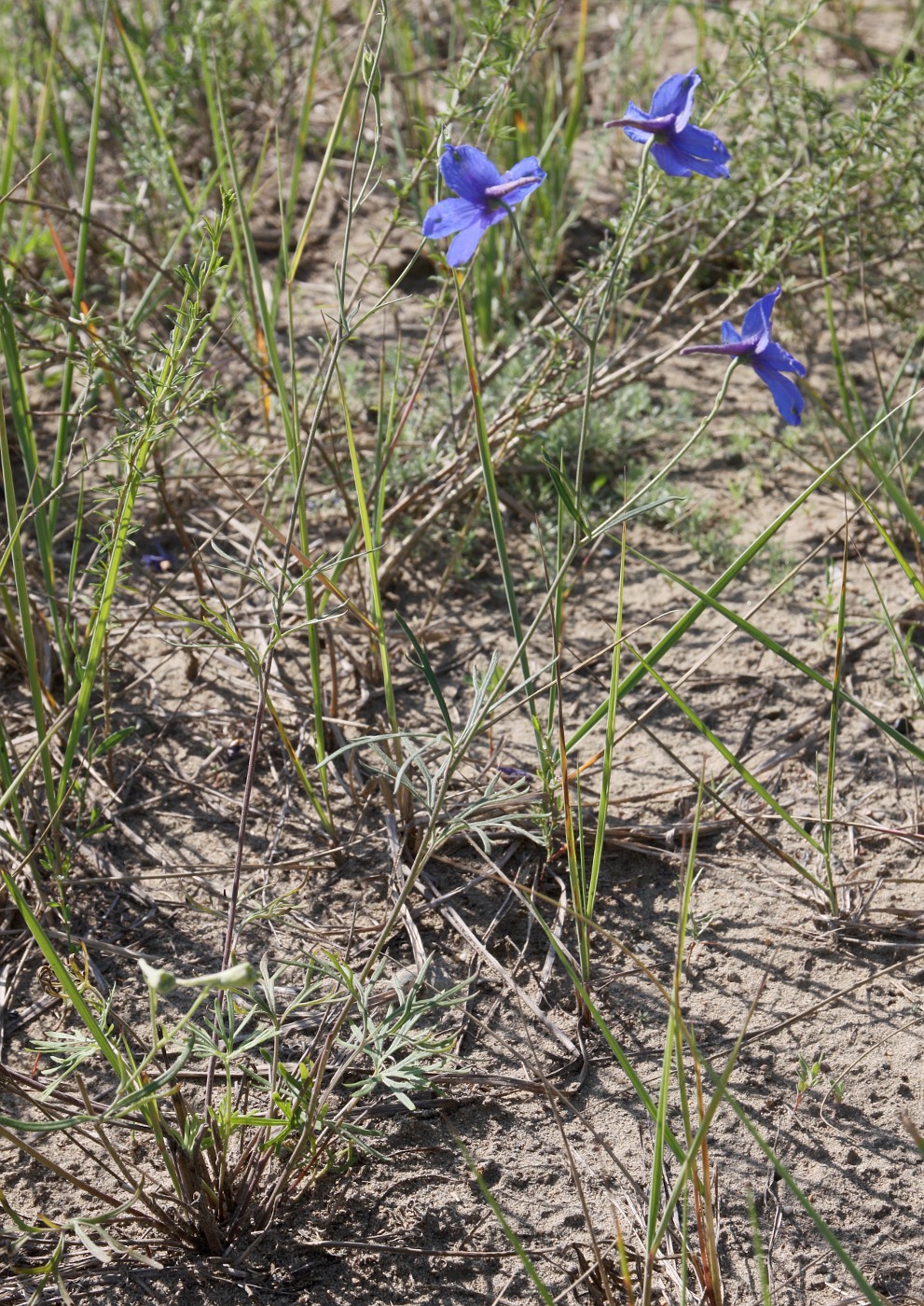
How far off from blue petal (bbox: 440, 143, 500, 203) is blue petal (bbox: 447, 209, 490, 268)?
0.03 m

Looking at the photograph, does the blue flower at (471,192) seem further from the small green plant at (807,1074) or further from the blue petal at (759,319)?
the small green plant at (807,1074)

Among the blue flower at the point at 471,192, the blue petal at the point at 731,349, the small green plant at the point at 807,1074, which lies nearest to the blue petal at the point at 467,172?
the blue flower at the point at 471,192

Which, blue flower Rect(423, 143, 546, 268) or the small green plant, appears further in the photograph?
the small green plant

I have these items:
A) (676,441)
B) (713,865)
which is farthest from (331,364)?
(676,441)

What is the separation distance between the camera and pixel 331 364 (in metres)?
1.33

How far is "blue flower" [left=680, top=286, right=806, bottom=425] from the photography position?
1.23m

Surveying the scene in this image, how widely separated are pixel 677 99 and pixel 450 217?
0.28m

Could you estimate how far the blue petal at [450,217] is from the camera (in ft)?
3.73

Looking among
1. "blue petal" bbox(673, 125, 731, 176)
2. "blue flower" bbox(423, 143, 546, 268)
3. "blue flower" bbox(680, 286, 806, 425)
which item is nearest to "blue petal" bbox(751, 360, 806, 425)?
"blue flower" bbox(680, 286, 806, 425)

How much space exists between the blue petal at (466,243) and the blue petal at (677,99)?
0.70 feet

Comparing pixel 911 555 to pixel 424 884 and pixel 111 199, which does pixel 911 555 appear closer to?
pixel 424 884

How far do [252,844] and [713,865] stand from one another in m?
0.74

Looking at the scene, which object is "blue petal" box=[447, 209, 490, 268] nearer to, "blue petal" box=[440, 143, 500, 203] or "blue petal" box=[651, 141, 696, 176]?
"blue petal" box=[440, 143, 500, 203]

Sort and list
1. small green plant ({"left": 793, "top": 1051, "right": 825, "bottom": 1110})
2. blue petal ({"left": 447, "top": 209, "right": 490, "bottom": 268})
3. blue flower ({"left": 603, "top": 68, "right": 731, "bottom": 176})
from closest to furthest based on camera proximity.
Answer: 1. blue petal ({"left": 447, "top": 209, "right": 490, "bottom": 268})
2. blue flower ({"left": 603, "top": 68, "right": 731, "bottom": 176})
3. small green plant ({"left": 793, "top": 1051, "right": 825, "bottom": 1110})
